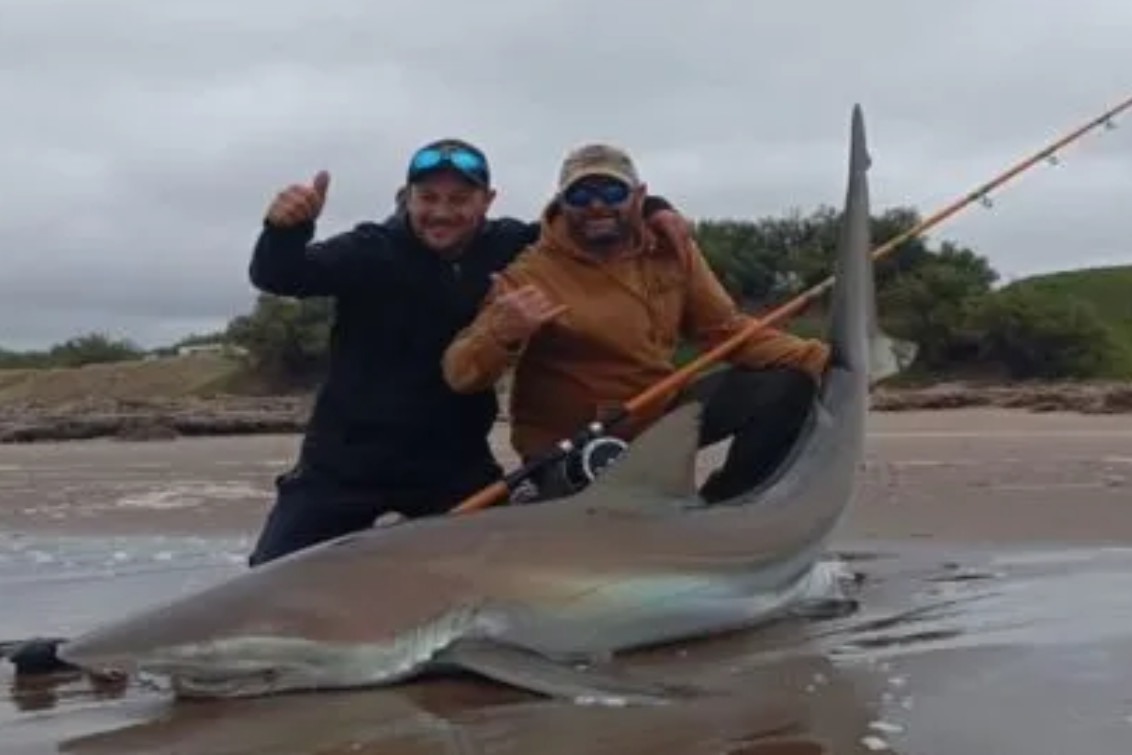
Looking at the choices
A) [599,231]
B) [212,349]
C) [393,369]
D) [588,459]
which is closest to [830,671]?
[588,459]

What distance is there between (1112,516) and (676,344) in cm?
345

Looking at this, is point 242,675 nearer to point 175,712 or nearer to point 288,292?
point 175,712

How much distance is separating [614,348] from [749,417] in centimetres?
56

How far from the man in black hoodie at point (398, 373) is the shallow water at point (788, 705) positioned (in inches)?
50.5

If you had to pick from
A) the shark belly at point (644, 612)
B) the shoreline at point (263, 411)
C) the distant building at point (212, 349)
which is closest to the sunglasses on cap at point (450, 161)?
the shark belly at point (644, 612)

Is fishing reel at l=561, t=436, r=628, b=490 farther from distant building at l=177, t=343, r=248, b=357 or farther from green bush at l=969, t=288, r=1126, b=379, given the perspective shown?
distant building at l=177, t=343, r=248, b=357

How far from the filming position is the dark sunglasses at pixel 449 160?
654cm

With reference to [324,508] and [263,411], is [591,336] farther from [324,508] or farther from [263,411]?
[263,411]

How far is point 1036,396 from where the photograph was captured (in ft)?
71.2

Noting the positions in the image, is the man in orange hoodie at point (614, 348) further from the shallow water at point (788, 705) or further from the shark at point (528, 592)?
the shallow water at point (788, 705)

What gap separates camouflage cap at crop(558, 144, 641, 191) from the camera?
660 centimetres

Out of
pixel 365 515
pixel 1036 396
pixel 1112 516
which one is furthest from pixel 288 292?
pixel 1036 396

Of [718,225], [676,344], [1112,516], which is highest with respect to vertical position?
[718,225]

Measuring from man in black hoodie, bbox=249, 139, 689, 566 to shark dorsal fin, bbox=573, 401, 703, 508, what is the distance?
3.37 ft
